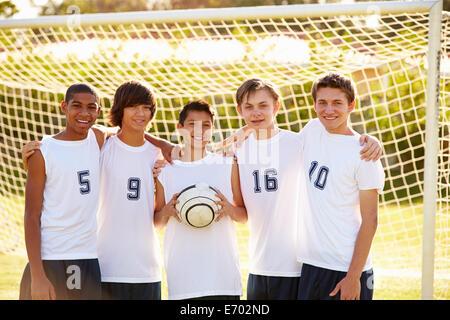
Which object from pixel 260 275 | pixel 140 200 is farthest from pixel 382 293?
pixel 140 200

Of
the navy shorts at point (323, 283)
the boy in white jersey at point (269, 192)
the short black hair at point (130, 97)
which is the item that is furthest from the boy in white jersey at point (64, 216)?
the navy shorts at point (323, 283)

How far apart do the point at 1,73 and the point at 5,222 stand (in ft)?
5.06

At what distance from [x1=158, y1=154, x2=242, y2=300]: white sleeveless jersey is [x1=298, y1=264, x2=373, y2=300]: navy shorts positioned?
0.33 metres

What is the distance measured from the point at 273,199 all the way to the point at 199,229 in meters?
0.38

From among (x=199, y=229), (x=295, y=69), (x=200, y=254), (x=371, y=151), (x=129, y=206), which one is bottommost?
(x=200, y=254)

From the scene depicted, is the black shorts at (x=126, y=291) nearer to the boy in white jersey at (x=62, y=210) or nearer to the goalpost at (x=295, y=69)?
the boy in white jersey at (x=62, y=210)

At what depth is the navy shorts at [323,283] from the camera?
251 centimetres

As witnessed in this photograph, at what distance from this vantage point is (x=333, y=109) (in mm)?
2588

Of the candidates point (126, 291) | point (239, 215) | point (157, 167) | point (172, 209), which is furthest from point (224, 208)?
point (126, 291)

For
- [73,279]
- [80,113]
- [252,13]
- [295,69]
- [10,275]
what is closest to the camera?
[73,279]

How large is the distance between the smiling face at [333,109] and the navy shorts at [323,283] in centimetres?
65

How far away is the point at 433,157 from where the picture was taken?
3172 mm

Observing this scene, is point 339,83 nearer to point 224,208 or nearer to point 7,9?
point 224,208
